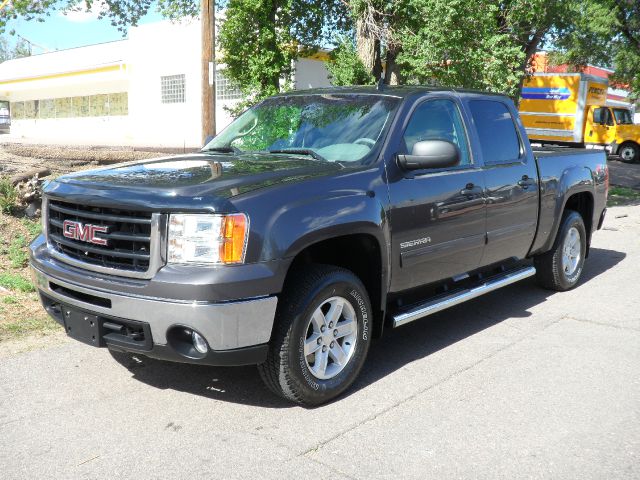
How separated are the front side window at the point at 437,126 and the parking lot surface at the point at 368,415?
1567 millimetres

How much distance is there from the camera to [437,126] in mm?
5266

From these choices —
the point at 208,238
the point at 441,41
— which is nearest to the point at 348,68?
the point at 441,41

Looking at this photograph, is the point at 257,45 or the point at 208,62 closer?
the point at 208,62

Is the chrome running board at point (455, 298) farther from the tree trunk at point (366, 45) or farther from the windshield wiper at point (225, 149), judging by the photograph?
the tree trunk at point (366, 45)

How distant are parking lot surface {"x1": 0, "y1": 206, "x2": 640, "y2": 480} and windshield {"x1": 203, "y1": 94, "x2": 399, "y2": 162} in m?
1.59

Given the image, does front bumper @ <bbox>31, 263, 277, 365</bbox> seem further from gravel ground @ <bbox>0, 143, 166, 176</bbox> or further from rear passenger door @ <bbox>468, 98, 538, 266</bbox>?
gravel ground @ <bbox>0, 143, 166, 176</bbox>

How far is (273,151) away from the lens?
199 inches

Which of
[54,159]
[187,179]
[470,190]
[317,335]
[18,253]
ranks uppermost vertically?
[187,179]

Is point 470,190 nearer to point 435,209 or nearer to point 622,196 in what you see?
point 435,209

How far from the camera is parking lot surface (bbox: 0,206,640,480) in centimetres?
349

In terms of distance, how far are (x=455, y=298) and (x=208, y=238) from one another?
2302 mm

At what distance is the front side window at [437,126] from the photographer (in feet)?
16.3

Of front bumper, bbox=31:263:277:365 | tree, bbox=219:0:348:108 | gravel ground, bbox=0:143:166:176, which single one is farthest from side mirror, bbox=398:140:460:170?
tree, bbox=219:0:348:108

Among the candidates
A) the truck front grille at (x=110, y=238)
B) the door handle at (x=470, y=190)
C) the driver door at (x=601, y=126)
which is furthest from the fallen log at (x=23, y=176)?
the driver door at (x=601, y=126)
